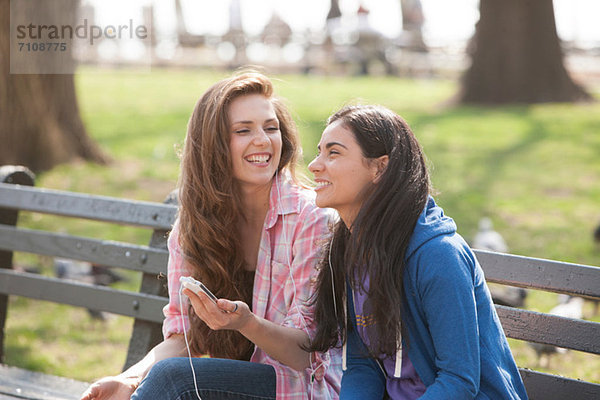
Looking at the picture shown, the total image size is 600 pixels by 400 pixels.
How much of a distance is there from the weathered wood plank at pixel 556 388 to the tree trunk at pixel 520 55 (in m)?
8.14

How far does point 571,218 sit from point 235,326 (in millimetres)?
4646

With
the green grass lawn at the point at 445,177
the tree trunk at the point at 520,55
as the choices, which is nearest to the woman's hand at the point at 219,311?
the green grass lawn at the point at 445,177

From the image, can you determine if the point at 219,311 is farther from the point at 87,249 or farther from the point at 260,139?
the point at 87,249

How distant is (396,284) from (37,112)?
6.00 metres

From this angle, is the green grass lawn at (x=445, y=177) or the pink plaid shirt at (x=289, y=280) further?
the green grass lawn at (x=445, y=177)

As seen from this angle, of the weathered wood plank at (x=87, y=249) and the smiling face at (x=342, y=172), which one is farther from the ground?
the smiling face at (x=342, y=172)

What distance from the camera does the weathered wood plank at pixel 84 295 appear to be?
3496 mm

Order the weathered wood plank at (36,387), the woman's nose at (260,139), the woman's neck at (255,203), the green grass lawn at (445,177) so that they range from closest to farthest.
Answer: the woman's nose at (260,139), the woman's neck at (255,203), the weathered wood plank at (36,387), the green grass lawn at (445,177)

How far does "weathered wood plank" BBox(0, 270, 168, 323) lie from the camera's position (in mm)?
3496

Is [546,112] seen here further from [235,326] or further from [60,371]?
[235,326]

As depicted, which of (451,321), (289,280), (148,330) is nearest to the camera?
(451,321)

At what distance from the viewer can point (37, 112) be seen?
7.52m

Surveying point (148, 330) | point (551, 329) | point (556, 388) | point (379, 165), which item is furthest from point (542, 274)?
point (148, 330)

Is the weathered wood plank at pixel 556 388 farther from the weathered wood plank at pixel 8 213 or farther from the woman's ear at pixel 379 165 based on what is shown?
the weathered wood plank at pixel 8 213
